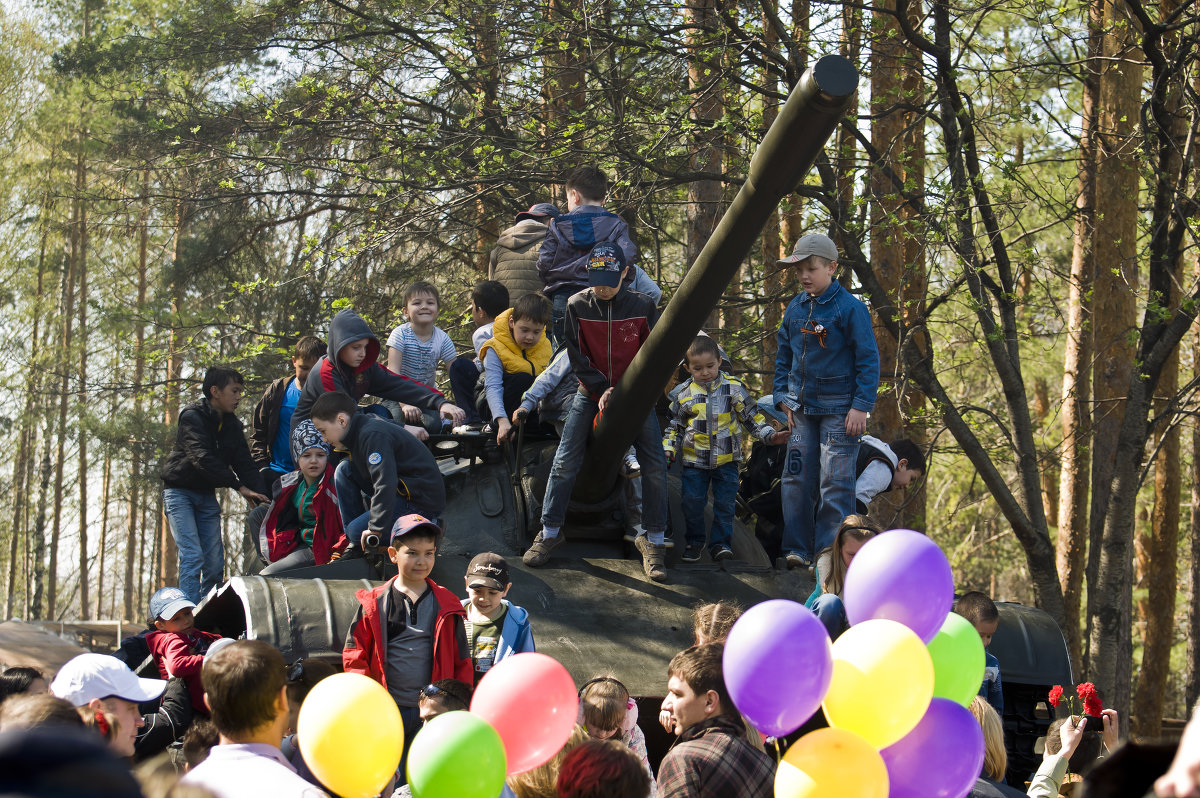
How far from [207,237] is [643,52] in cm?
827

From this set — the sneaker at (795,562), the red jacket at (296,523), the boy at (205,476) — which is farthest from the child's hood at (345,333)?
the sneaker at (795,562)

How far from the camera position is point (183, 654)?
18.5 feet

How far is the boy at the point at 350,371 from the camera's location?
6914 mm

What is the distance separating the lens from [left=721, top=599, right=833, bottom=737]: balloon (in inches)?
126

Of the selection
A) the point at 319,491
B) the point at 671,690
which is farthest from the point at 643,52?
the point at 671,690

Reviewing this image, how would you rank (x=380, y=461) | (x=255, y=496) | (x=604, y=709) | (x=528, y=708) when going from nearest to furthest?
(x=528, y=708) → (x=604, y=709) → (x=380, y=461) → (x=255, y=496)

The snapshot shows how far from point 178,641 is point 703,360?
294cm

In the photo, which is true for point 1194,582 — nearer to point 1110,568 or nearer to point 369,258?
point 1110,568

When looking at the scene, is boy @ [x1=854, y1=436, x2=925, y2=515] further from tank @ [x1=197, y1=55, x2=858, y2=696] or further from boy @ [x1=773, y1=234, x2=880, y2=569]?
tank @ [x1=197, y1=55, x2=858, y2=696]

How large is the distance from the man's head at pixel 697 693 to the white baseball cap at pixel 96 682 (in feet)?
5.56

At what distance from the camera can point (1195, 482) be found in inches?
571

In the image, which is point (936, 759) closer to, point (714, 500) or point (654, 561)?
point (654, 561)

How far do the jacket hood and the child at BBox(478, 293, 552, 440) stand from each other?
5.10 ft

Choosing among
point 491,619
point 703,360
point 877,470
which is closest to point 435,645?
point 491,619
